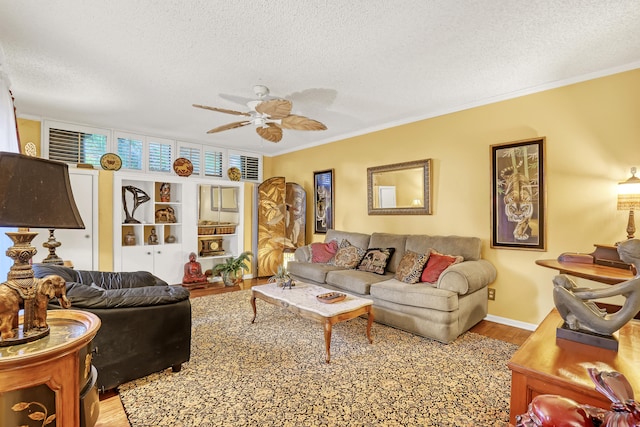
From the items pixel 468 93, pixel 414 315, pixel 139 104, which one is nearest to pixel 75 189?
pixel 139 104

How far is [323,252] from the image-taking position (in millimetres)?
4648

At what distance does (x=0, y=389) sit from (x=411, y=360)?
2467 mm

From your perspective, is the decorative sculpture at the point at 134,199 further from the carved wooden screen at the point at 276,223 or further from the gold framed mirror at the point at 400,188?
the gold framed mirror at the point at 400,188

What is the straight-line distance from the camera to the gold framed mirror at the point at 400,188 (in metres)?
4.12

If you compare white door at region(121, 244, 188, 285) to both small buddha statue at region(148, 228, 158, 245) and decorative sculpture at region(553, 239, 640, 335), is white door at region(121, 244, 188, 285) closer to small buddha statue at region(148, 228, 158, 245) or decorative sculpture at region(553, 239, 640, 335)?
small buddha statue at region(148, 228, 158, 245)

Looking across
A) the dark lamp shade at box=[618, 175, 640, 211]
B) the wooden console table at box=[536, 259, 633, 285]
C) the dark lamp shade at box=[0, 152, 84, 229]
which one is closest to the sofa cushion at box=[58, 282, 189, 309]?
the dark lamp shade at box=[0, 152, 84, 229]

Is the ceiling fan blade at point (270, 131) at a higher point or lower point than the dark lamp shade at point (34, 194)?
higher

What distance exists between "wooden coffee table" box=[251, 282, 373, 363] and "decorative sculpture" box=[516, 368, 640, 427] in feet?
6.15

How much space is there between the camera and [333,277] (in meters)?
3.88

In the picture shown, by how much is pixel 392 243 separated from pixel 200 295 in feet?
9.73

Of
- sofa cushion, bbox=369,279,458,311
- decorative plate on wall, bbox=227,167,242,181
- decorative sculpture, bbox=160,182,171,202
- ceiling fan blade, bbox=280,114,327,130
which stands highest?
ceiling fan blade, bbox=280,114,327,130

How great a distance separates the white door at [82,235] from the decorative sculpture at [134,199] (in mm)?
460

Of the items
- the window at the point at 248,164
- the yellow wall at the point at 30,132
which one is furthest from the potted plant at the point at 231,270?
the yellow wall at the point at 30,132

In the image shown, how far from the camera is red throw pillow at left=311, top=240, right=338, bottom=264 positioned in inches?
181
